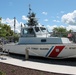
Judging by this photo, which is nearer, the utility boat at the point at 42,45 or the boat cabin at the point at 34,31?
the utility boat at the point at 42,45

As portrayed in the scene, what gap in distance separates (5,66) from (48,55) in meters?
3.50

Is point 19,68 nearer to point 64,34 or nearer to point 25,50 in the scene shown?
point 25,50

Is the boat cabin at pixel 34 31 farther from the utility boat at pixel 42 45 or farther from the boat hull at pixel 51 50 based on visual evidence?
the boat hull at pixel 51 50

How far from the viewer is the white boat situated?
14500 mm

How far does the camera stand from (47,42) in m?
15.9

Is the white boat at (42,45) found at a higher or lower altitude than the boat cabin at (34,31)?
lower

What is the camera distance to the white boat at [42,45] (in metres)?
14.5

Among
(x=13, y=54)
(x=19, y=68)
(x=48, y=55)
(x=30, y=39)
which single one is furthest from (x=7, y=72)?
(x=13, y=54)

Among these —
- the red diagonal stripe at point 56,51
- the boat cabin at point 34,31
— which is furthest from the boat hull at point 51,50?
the boat cabin at point 34,31

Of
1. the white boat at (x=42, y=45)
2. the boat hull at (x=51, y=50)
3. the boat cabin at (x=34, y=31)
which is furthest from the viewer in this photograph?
the boat cabin at (x=34, y=31)

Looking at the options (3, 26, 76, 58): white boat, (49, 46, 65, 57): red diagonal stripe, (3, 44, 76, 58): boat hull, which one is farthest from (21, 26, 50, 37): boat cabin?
(49, 46, 65, 57): red diagonal stripe

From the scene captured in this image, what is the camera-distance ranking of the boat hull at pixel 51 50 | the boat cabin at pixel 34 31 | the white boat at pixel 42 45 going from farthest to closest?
the boat cabin at pixel 34 31, the white boat at pixel 42 45, the boat hull at pixel 51 50

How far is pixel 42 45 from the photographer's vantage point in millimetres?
15344

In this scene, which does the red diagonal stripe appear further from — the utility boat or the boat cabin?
the boat cabin
